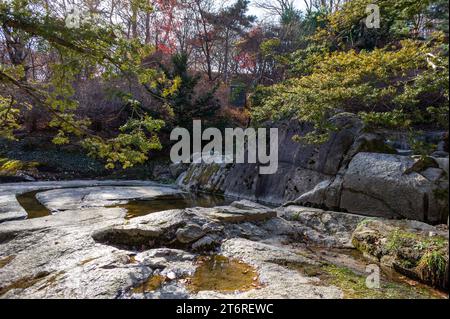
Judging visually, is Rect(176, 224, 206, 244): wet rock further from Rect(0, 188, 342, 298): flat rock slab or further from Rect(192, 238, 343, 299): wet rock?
Rect(192, 238, 343, 299): wet rock

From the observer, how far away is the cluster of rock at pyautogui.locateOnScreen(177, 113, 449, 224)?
5.64m

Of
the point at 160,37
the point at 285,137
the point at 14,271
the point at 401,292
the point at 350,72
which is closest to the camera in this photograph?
the point at 401,292

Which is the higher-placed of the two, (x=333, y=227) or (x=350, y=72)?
(x=350, y=72)

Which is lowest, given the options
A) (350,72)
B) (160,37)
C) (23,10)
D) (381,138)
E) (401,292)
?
(401,292)

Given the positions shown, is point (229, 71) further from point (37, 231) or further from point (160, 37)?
point (37, 231)

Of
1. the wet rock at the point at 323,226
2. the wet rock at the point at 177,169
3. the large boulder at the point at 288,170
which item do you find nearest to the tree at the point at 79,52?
the wet rock at the point at 323,226

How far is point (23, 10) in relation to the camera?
10.7 feet

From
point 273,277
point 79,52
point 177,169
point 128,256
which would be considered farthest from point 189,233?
point 177,169

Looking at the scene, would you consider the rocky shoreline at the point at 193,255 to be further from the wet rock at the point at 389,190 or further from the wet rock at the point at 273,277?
the wet rock at the point at 389,190

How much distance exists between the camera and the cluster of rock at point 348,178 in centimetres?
564

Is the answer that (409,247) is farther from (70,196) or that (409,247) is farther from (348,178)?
(70,196)

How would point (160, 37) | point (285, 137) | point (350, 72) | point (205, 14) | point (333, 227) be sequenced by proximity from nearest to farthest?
point (350, 72) < point (333, 227) < point (285, 137) < point (205, 14) < point (160, 37)
